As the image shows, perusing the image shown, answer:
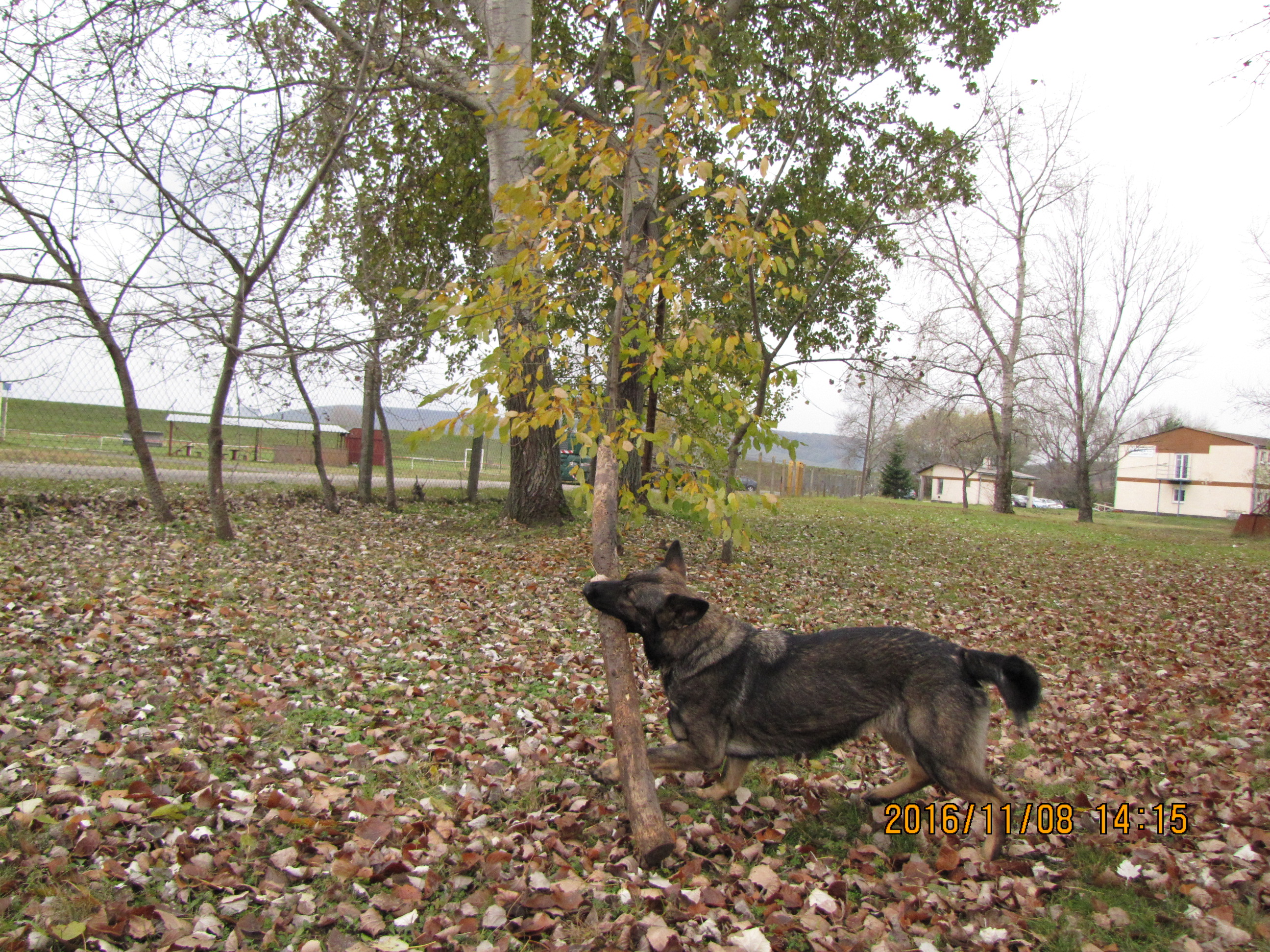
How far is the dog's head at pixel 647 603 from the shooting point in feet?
12.6

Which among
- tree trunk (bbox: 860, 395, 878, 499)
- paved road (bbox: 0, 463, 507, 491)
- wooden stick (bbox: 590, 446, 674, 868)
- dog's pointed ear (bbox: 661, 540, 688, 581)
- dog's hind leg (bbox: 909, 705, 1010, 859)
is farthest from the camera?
tree trunk (bbox: 860, 395, 878, 499)

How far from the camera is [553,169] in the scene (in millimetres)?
4098

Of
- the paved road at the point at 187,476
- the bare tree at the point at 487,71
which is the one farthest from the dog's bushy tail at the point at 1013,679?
the paved road at the point at 187,476

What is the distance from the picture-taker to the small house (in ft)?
218

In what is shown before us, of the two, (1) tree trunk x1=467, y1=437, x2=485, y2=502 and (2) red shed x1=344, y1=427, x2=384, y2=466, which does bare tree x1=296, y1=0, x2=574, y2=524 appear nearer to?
(1) tree trunk x1=467, y1=437, x2=485, y2=502

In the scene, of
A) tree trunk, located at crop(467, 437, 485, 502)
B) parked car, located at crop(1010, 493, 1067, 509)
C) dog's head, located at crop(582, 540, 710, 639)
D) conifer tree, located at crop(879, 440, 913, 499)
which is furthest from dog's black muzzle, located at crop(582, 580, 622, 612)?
parked car, located at crop(1010, 493, 1067, 509)

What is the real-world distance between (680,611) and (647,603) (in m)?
0.19

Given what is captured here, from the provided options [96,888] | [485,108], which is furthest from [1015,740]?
[485,108]

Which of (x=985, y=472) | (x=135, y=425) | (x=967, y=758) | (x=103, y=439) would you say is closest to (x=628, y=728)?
(x=967, y=758)

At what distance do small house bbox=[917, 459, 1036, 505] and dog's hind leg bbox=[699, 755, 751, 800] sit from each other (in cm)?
6390

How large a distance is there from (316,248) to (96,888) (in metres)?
10.6

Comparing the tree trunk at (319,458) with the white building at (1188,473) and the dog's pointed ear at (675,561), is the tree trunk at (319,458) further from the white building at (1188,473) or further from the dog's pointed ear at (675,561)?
the white building at (1188,473)

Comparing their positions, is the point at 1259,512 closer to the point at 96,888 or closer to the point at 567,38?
the point at 567,38

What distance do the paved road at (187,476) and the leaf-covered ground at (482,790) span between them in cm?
588
